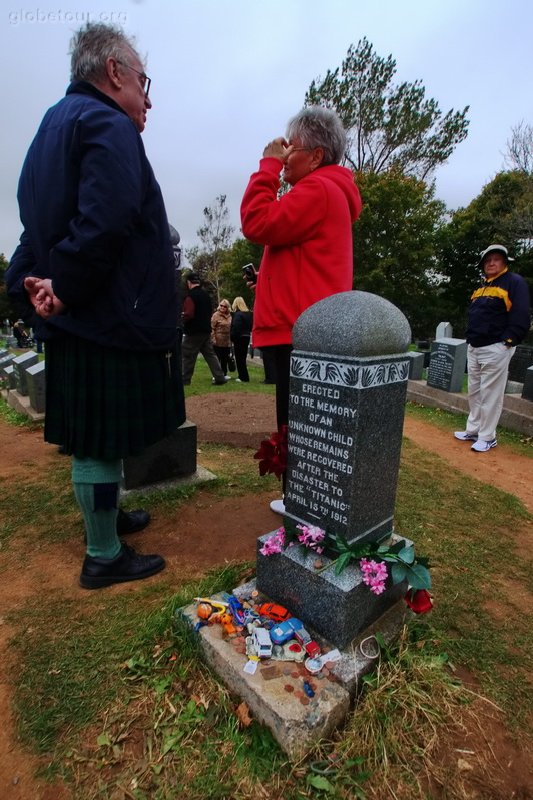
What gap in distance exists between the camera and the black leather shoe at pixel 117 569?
208cm

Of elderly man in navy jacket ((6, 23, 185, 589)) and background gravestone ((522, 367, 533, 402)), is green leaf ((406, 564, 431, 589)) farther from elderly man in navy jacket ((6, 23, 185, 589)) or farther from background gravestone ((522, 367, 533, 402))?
background gravestone ((522, 367, 533, 402))

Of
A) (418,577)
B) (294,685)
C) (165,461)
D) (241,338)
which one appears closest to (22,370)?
(241,338)

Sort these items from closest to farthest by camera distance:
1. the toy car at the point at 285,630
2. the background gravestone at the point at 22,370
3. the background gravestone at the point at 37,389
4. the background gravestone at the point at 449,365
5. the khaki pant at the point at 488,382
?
the toy car at the point at 285,630, the khaki pant at the point at 488,382, the background gravestone at the point at 37,389, the background gravestone at the point at 22,370, the background gravestone at the point at 449,365

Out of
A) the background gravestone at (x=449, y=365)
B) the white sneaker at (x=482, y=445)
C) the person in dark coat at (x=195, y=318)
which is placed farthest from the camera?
the background gravestone at (x=449, y=365)

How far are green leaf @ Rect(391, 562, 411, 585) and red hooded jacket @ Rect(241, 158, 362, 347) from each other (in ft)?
3.59

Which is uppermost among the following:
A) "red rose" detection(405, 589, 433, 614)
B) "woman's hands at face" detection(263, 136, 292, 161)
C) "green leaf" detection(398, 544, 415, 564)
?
"woman's hands at face" detection(263, 136, 292, 161)

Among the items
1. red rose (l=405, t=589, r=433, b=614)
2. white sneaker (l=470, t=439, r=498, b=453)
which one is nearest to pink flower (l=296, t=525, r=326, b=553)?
red rose (l=405, t=589, r=433, b=614)

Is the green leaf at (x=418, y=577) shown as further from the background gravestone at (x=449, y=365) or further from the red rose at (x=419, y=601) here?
the background gravestone at (x=449, y=365)

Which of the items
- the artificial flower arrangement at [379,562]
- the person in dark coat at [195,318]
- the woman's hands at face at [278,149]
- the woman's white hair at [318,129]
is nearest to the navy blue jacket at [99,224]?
the woman's hands at face at [278,149]

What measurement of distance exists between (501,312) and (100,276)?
14.0 feet

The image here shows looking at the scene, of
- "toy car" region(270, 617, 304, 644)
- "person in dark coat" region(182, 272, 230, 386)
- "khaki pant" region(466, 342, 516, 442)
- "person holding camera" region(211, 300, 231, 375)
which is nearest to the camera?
"toy car" region(270, 617, 304, 644)

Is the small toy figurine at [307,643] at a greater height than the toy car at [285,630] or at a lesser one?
lesser

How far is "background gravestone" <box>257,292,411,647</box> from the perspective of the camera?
157 cm

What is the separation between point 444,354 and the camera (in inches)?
272
